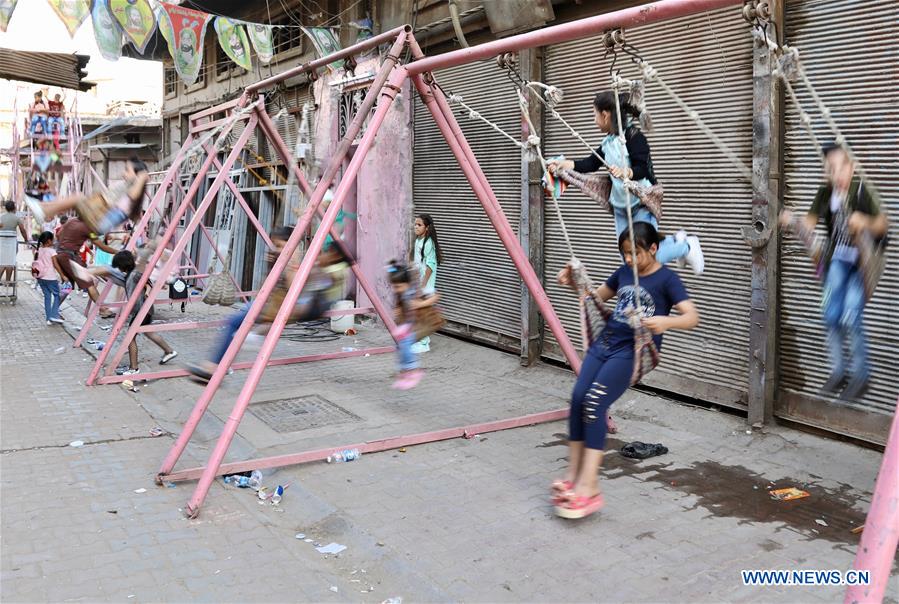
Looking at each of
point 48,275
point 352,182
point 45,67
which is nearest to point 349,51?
point 352,182

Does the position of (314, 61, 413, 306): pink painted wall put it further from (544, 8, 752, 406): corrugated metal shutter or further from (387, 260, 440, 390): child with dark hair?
(387, 260, 440, 390): child with dark hair

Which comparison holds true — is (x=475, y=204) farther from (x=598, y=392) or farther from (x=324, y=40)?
(x=598, y=392)

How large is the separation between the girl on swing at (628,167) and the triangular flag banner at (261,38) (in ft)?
24.1

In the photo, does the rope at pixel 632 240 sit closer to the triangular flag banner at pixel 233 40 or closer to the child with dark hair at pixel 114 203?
the child with dark hair at pixel 114 203

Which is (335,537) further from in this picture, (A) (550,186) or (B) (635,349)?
(A) (550,186)

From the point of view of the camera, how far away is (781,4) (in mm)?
5648

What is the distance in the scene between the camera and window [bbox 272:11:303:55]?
13.4m

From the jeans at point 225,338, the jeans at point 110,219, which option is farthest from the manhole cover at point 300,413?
the jeans at point 110,219

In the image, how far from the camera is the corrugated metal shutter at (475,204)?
859 centimetres

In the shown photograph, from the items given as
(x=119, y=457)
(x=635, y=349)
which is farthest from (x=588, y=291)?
(x=119, y=457)

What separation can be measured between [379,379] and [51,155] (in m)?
13.5

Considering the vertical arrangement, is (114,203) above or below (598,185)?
below

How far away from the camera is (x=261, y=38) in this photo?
427 inches

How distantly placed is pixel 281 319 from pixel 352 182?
111cm
